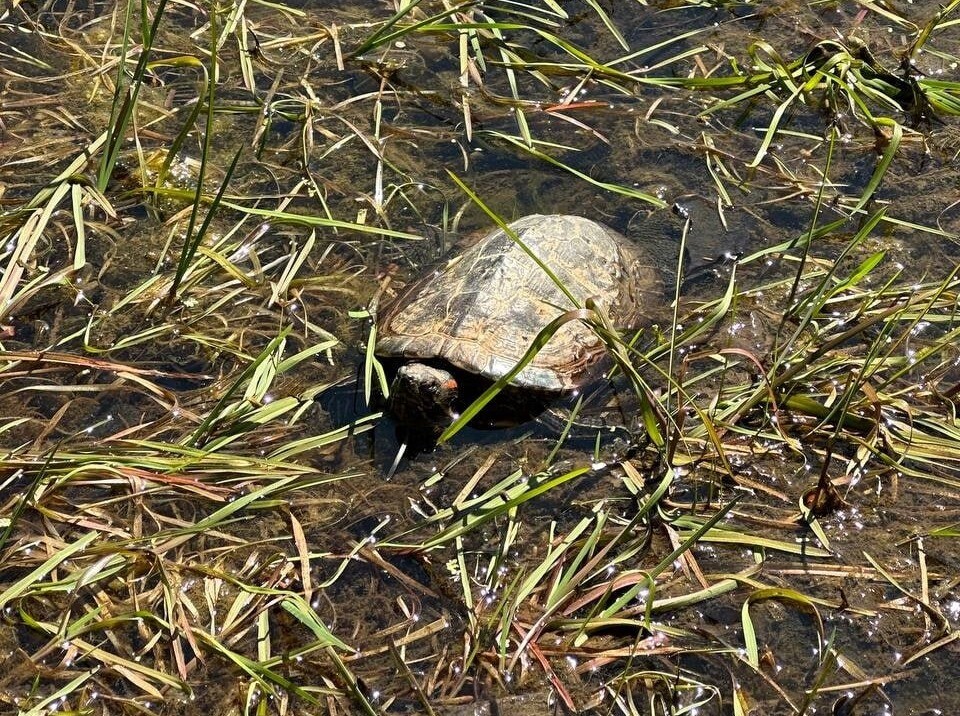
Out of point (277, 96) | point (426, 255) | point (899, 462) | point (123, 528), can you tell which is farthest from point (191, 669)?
point (277, 96)

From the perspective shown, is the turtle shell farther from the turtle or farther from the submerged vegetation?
the submerged vegetation

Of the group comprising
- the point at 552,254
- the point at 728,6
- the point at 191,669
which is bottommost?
the point at 191,669

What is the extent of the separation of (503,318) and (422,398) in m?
0.48

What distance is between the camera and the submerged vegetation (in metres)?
3.03

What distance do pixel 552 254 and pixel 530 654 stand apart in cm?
175

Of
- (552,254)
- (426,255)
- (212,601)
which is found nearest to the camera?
(212,601)

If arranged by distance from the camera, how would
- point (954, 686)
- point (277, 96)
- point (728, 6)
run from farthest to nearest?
1. point (728, 6)
2. point (277, 96)
3. point (954, 686)

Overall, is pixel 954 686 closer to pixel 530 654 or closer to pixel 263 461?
pixel 530 654

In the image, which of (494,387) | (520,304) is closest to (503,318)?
(520,304)

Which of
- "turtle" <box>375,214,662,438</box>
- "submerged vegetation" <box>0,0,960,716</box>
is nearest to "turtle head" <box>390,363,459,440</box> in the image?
"turtle" <box>375,214,662,438</box>

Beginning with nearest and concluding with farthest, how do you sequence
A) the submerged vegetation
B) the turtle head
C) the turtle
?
the submerged vegetation < the turtle head < the turtle

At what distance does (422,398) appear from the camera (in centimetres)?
372

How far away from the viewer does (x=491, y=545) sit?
336 cm

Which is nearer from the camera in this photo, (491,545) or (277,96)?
(491,545)
